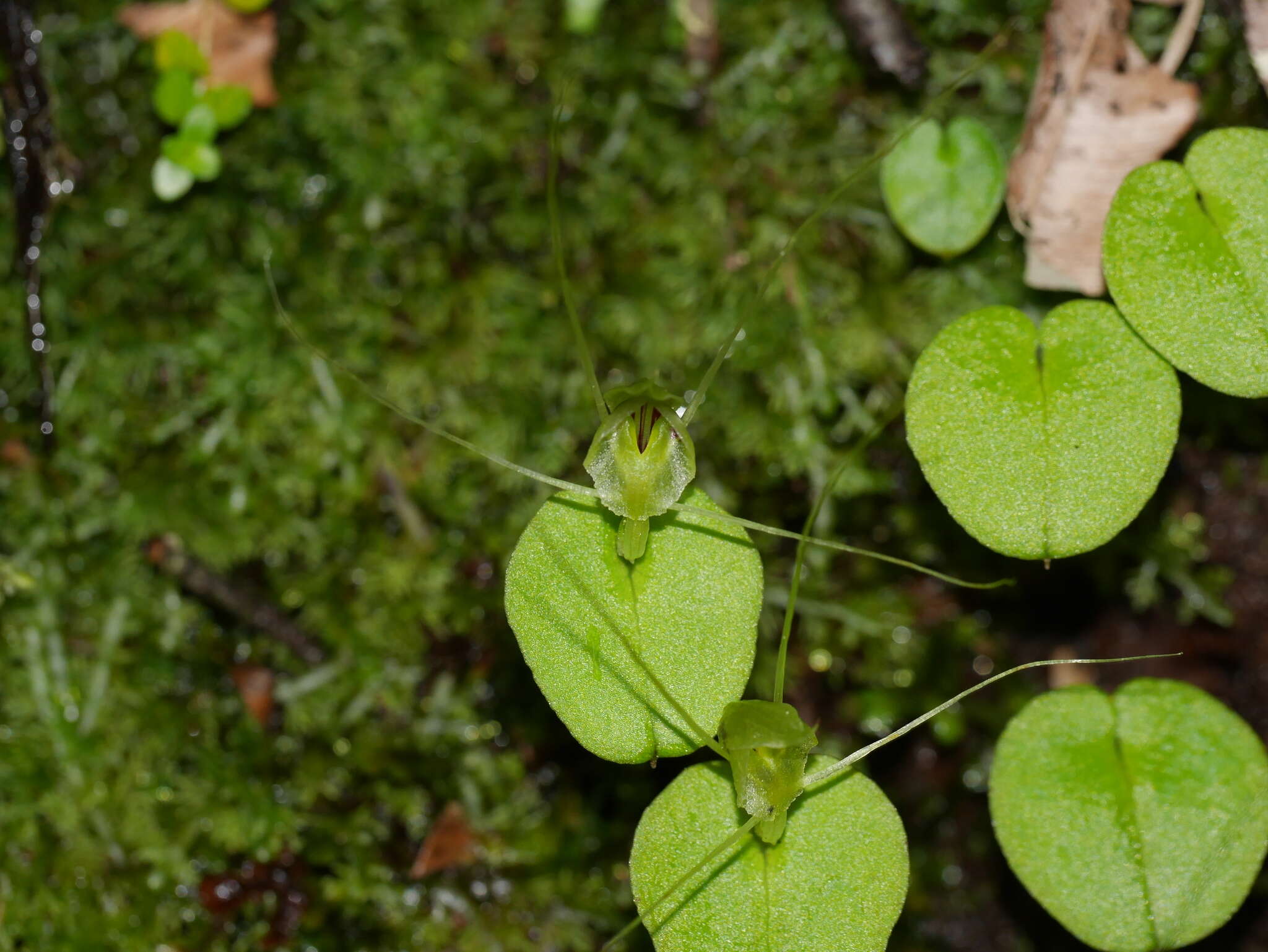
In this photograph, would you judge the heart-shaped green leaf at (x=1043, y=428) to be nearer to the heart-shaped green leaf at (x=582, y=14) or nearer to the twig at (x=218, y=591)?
the heart-shaped green leaf at (x=582, y=14)

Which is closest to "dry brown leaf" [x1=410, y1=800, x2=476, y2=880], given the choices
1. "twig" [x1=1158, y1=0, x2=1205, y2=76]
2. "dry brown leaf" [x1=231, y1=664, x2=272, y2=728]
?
"dry brown leaf" [x1=231, y1=664, x2=272, y2=728]

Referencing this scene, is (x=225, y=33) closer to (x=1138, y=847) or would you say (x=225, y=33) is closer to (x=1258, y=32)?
(x=1258, y=32)

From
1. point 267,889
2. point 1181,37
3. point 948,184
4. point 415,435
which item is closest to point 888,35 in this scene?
point 948,184

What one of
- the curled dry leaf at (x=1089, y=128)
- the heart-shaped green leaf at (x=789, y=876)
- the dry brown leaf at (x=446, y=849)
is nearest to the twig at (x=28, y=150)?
the dry brown leaf at (x=446, y=849)

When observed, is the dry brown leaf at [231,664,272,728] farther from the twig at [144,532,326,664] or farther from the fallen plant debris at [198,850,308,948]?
the fallen plant debris at [198,850,308,948]

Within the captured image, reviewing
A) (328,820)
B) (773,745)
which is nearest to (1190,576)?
(773,745)

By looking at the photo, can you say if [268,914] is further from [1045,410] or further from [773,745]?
[1045,410]
